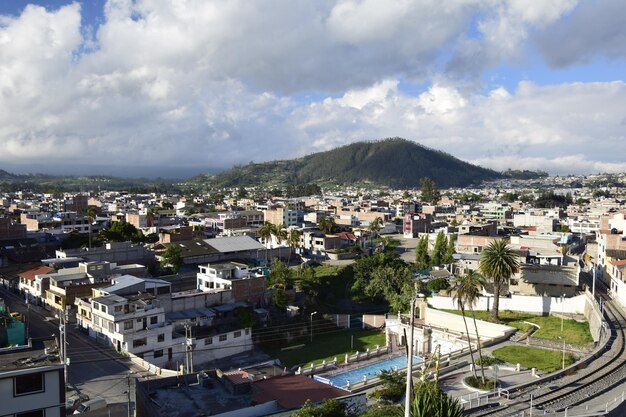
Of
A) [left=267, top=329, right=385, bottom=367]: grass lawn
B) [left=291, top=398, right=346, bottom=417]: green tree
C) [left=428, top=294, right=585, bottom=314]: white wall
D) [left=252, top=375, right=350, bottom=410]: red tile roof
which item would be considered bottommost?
[left=267, top=329, right=385, bottom=367]: grass lawn

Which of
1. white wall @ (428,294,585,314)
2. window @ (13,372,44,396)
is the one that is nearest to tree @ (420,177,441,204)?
white wall @ (428,294,585,314)

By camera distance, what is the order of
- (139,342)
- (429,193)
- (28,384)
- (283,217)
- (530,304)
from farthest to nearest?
(429,193) → (283,217) → (530,304) → (139,342) → (28,384)

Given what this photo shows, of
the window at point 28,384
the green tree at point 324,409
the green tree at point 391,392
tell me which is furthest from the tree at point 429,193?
the window at point 28,384

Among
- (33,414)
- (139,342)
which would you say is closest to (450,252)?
(139,342)

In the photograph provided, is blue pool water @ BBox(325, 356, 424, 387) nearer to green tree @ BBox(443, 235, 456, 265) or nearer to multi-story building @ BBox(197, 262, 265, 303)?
multi-story building @ BBox(197, 262, 265, 303)

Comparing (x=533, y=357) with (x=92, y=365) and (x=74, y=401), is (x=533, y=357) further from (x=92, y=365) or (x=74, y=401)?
(x=92, y=365)

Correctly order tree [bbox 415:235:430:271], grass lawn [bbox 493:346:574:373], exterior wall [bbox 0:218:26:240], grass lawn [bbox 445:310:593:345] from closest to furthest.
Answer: grass lawn [bbox 493:346:574:373] → grass lawn [bbox 445:310:593:345] → tree [bbox 415:235:430:271] → exterior wall [bbox 0:218:26:240]
